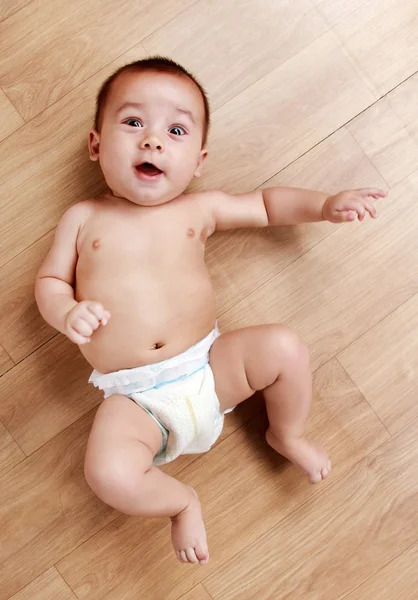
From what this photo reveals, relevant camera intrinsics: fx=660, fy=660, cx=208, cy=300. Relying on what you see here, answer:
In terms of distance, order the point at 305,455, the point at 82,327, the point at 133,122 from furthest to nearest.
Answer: the point at 305,455
the point at 133,122
the point at 82,327

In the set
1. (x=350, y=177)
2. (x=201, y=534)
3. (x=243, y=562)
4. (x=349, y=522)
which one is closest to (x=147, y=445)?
(x=201, y=534)

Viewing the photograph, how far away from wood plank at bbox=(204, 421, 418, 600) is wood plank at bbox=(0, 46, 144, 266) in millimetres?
730

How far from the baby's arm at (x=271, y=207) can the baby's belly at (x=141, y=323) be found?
15cm

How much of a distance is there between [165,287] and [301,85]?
1.61 feet

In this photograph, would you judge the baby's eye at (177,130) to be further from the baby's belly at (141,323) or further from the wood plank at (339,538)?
the wood plank at (339,538)

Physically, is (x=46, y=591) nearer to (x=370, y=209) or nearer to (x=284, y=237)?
(x=284, y=237)

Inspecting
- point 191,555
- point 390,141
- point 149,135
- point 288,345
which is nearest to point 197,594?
point 191,555

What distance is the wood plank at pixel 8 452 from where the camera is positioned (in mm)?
1240

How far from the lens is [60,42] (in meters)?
1.27

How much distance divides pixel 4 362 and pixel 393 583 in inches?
33.2

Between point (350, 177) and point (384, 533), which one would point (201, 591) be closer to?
point (384, 533)

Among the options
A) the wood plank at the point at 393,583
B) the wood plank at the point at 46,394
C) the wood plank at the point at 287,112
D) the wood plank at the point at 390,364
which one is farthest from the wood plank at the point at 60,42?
the wood plank at the point at 393,583

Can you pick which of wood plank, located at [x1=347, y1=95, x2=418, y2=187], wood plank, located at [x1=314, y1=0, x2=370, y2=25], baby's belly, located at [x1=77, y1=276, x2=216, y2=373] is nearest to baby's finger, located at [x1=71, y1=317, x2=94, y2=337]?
baby's belly, located at [x1=77, y1=276, x2=216, y2=373]

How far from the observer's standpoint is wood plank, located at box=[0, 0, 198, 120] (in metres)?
1.27
